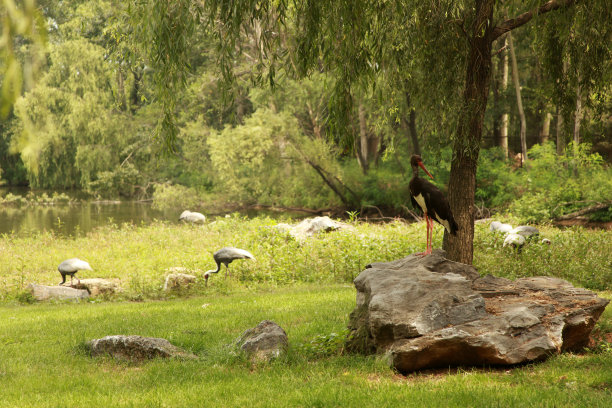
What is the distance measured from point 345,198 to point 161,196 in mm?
10160

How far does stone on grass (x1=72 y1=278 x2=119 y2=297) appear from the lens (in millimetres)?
11227

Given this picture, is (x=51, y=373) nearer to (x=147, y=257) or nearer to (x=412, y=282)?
(x=412, y=282)

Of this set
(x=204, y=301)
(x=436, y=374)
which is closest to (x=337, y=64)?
(x=436, y=374)

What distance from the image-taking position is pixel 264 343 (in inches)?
226

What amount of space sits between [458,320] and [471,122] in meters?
3.57

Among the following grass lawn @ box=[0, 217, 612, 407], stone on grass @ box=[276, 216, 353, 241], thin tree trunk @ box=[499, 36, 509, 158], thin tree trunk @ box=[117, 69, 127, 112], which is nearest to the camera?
grass lawn @ box=[0, 217, 612, 407]

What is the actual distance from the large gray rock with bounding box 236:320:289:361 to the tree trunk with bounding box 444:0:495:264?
357cm

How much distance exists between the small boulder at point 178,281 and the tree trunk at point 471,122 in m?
5.53

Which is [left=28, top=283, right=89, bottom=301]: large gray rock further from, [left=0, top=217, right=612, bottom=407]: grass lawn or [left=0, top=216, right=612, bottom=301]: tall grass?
[left=0, top=216, right=612, bottom=301]: tall grass

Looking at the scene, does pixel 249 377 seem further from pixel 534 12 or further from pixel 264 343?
pixel 534 12

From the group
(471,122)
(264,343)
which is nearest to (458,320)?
(264,343)


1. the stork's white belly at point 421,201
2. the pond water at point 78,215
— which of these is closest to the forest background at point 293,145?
the pond water at point 78,215

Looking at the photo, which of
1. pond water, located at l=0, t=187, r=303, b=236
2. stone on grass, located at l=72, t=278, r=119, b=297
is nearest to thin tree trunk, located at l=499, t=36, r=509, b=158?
pond water, located at l=0, t=187, r=303, b=236

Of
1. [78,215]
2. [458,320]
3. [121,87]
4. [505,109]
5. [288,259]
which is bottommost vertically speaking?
[78,215]
